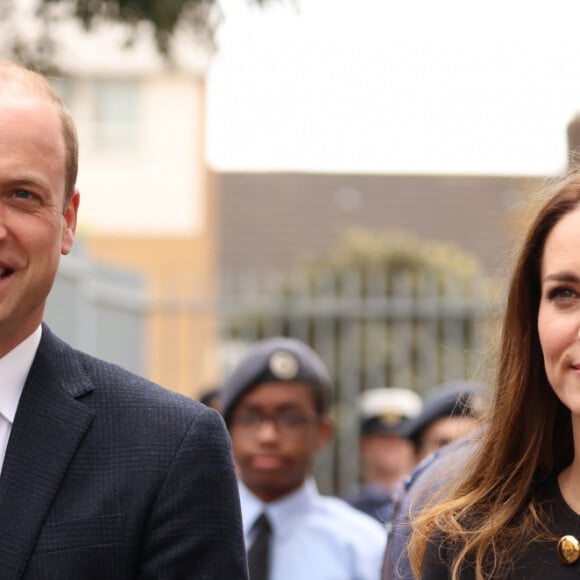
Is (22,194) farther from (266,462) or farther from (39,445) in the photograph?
(266,462)

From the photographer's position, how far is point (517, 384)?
2879 mm

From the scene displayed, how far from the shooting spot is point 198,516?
2439 millimetres

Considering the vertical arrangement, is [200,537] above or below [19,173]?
below

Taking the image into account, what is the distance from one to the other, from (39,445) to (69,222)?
42 cm

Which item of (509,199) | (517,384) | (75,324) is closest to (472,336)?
(75,324)

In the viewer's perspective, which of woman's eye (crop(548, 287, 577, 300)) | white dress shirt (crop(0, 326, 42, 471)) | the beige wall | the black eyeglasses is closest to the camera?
white dress shirt (crop(0, 326, 42, 471))

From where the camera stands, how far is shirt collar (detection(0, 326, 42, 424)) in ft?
8.18

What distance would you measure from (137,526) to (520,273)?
97 cm

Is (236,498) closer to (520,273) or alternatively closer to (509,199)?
(520,273)

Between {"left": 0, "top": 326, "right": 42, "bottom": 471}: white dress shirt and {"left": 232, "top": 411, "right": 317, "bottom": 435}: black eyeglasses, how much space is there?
2.56 metres

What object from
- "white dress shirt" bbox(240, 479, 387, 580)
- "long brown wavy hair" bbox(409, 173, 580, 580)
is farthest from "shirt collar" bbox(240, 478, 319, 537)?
"long brown wavy hair" bbox(409, 173, 580, 580)

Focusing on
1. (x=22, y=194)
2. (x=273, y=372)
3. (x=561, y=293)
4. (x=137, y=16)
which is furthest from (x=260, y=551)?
(x=22, y=194)

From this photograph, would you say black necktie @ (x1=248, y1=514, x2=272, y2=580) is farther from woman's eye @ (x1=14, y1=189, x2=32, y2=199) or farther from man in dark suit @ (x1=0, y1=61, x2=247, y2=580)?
woman's eye @ (x1=14, y1=189, x2=32, y2=199)

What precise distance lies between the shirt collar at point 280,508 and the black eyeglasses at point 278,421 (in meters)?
0.21
